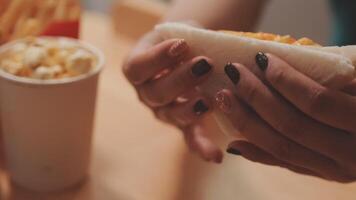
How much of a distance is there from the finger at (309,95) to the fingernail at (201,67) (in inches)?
2.6

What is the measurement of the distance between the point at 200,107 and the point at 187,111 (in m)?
0.03

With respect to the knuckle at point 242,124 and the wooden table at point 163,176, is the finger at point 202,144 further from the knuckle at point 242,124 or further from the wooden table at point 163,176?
the knuckle at point 242,124

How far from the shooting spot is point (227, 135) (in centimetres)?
52

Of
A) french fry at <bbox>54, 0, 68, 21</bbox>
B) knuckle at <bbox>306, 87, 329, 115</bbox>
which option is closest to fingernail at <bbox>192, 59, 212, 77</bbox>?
knuckle at <bbox>306, 87, 329, 115</bbox>

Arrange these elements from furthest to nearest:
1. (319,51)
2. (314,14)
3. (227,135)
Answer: (314,14) < (227,135) < (319,51)

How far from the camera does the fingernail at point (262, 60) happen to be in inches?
16.6

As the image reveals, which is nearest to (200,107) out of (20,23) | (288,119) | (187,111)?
(187,111)

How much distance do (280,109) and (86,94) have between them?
0.71 feet

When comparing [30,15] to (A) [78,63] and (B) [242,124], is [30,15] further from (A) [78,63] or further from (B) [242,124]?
(B) [242,124]

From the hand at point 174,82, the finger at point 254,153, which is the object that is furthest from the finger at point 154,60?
the finger at point 254,153

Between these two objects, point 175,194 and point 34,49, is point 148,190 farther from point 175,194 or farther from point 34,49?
point 34,49

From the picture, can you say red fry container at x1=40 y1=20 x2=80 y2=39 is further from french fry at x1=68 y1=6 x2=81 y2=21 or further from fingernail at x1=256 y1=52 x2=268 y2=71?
fingernail at x1=256 y1=52 x2=268 y2=71

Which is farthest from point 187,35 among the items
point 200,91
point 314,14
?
point 314,14

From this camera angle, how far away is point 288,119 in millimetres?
435
